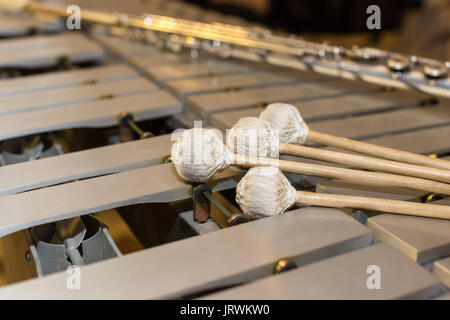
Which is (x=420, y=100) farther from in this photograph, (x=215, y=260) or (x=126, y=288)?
(x=126, y=288)

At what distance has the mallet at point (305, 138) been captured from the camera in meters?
1.45

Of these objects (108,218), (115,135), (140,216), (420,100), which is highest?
(420,100)

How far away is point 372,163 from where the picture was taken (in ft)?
4.56

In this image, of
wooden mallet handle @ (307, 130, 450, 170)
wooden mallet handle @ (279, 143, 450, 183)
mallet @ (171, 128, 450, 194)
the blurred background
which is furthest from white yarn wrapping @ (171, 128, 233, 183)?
the blurred background

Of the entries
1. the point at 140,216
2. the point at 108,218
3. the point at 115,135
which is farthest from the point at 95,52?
the point at 140,216

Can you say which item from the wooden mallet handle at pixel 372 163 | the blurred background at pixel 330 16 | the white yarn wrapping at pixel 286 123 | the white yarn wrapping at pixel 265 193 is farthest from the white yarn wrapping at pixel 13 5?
the blurred background at pixel 330 16

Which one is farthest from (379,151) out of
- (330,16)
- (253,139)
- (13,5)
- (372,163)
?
(330,16)

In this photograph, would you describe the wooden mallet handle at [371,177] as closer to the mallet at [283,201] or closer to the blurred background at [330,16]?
the mallet at [283,201]

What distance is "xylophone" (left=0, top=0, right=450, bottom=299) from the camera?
Answer: 110 centimetres

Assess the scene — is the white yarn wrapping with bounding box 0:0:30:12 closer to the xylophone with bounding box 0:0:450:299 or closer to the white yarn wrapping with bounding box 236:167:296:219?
the xylophone with bounding box 0:0:450:299

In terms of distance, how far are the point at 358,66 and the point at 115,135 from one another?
1.00m

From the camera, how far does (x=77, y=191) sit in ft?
4.62

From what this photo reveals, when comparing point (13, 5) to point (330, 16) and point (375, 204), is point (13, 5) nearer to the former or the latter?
point (375, 204)

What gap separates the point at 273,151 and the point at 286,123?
0.11m
